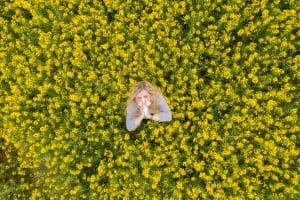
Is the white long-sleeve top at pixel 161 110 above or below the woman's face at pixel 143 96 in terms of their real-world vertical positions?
below

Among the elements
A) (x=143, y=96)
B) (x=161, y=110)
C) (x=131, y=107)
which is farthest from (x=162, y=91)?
(x=143, y=96)

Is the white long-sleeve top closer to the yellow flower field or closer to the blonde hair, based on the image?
the blonde hair

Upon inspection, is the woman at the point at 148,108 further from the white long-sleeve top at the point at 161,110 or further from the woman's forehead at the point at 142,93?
the woman's forehead at the point at 142,93

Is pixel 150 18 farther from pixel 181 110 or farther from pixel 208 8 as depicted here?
pixel 181 110

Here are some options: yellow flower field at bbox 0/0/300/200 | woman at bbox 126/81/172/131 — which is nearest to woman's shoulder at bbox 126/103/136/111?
woman at bbox 126/81/172/131

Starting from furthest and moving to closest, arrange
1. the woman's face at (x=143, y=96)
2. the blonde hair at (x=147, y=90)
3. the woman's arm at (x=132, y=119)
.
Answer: the woman's arm at (x=132, y=119), the blonde hair at (x=147, y=90), the woman's face at (x=143, y=96)

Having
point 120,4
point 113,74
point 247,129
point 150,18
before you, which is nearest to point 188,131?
point 247,129

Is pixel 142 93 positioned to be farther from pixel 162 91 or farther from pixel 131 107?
pixel 162 91

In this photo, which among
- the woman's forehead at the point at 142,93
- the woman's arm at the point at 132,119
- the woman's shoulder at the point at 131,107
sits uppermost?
the woman's forehead at the point at 142,93

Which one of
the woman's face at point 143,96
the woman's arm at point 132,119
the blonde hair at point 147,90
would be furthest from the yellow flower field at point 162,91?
the woman's face at point 143,96
